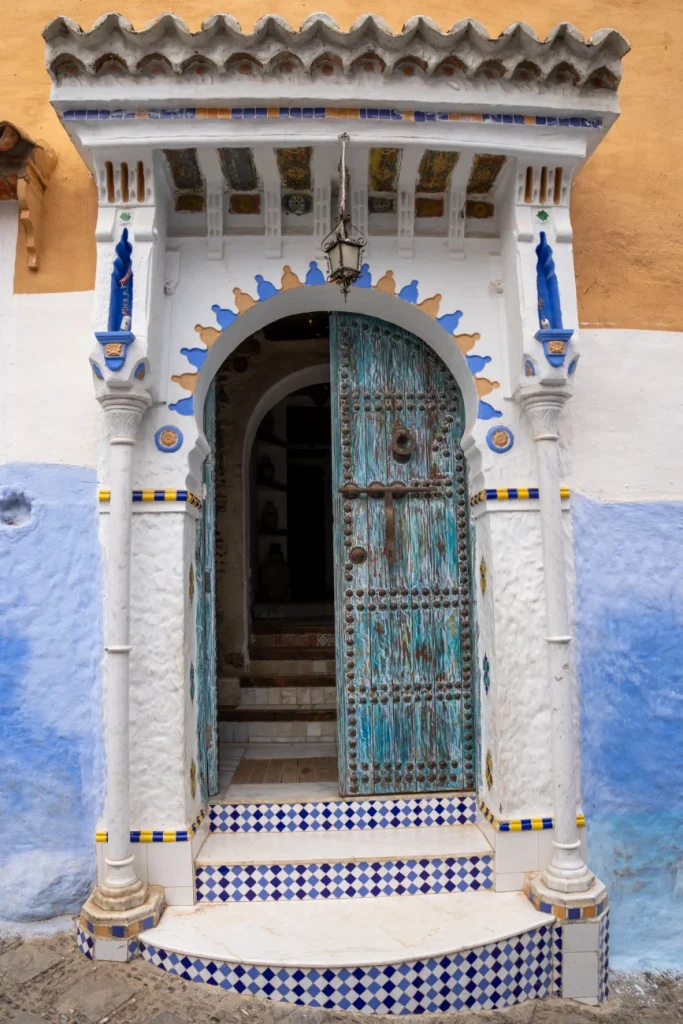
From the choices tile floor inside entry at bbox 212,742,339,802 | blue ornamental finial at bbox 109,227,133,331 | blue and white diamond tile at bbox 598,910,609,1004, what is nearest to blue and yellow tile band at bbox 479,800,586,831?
blue and white diamond tile at bbox 598,910,609,1004

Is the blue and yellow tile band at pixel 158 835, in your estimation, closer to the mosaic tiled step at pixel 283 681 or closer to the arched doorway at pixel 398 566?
the arched doorway at pixel 398 566

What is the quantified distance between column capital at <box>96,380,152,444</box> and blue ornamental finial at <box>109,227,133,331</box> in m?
0.27

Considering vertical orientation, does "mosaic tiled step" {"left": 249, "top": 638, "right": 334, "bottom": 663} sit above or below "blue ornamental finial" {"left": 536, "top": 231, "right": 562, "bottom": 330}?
below

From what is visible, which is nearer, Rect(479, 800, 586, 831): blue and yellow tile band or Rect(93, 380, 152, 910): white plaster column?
Rect(93, 380, 152, 910): white plaster column

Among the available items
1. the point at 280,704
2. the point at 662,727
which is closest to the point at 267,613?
the point at 280,704

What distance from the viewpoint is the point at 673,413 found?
3.54 meters

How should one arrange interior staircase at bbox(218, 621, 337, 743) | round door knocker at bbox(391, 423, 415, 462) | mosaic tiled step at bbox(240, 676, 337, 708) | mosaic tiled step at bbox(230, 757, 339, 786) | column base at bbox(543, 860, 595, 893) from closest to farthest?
1. column base at bbox(543, 860, 595, 893)
2. round door knocker at bbox(391, 423, 415, 462)
3. mosaic tiled step at bbox(230, 757, 339, 786)
4. interior staircase at bbox(218, 621, 337, 743)
5. mosaic tiled step at bbox(240, 676, 337, 708)

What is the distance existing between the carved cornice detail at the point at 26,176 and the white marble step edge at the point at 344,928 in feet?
10.2

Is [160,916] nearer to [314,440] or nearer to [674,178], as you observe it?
[674,178]

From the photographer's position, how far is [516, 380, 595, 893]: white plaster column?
3.00m

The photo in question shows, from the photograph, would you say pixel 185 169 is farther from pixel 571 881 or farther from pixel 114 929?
pixel 571 881

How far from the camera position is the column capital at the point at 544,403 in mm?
3152

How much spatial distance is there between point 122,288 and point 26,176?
2.56 ft

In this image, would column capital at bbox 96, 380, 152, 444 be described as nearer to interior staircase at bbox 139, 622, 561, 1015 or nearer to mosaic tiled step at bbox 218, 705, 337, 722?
interior staircase at bbox 139, 622, 561, 1015
